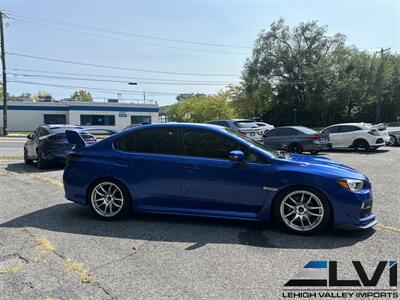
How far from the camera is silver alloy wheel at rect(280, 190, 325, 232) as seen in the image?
4934mm

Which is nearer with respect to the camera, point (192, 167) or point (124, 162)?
point (192, 167)

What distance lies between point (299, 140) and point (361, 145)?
3.38 meters

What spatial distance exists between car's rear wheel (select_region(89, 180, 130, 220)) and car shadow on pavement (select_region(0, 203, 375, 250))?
14cm

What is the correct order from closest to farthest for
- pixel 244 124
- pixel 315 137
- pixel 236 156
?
1. pixel 236 156
2. pixel 315 137
3. pixel 244 124

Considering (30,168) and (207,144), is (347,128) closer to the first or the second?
(30,168)

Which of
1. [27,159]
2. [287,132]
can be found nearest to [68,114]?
[27,159]

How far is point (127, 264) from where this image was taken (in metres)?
4.09

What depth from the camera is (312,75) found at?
50.5 m

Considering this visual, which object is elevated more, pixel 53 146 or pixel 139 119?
pixel 139 119

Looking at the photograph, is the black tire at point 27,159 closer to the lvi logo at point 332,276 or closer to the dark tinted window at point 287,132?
the dark tinted window at point 287,132

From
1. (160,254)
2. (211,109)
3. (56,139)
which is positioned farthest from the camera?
(211,109)

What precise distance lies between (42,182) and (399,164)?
11105 mm

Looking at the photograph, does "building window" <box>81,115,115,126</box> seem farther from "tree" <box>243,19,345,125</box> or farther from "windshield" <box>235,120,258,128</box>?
"windshield" <box>235,120,258,128</box>

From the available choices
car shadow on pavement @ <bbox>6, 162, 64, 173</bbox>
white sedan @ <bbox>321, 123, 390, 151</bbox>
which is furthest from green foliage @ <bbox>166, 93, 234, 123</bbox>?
car shadow on pavement @ <bbox>6, 162, 64, 173</bbox>
